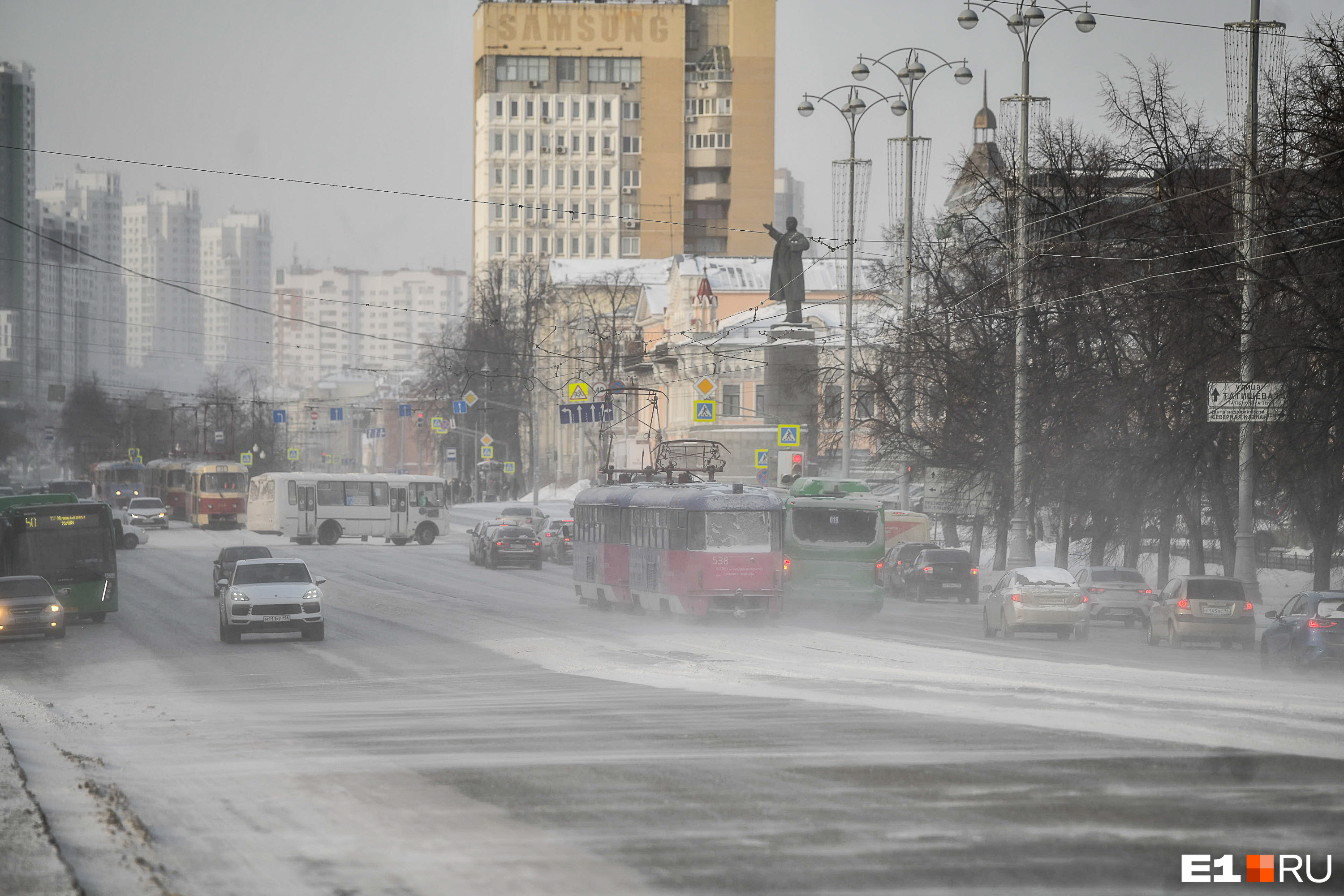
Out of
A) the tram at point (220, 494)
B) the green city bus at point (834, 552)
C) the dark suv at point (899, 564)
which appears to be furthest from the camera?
the tram at point (220, 494)

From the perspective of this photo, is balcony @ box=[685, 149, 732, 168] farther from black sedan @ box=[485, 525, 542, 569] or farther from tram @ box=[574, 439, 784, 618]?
tram @ box=[574, 439, 784, 618]

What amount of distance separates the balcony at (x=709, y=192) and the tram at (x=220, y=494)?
77.2 metres

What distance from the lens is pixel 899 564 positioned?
47.5 meters

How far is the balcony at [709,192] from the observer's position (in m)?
150

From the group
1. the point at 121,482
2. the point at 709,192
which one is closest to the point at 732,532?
the point at 121,482

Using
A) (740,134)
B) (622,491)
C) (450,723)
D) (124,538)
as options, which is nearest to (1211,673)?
(450,723)

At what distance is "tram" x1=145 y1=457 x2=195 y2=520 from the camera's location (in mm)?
85062

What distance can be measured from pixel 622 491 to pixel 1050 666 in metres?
15.4

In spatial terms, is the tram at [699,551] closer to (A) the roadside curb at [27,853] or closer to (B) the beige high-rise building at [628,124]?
(A) the roadside curb at [27,853]

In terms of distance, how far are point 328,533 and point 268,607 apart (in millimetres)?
39541

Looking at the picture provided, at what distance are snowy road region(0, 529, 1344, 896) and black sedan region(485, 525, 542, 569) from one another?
88.3 feet

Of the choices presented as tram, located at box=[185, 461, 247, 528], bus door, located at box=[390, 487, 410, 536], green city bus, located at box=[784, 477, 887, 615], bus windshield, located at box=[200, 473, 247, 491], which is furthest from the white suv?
bus windshield, located at box=[200, 473, 247, 491]

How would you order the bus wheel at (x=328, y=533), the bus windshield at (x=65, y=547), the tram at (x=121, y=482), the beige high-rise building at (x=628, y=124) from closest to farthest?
1. the bus windshield at (x=65, y=547)
2. the bus wheel at (x=328, y=533)
3. the tram at (x=121, y=482)
4. the beige high-rise building at (x=628, y=124)

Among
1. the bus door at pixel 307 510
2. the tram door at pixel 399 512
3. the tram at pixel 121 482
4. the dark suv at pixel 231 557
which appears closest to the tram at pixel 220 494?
the bus door at pixel 307 510
